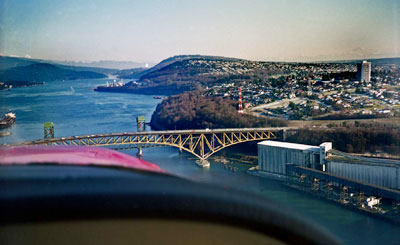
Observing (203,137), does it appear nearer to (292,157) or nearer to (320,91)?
(292,157)

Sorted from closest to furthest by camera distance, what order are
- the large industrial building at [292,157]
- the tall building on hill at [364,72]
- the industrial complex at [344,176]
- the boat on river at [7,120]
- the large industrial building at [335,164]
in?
the boat on river at [7,120]
the industrial complex at [344,176]
the large industrial building at [335,164]
the large industrial building at [292,157]
the tall building on hill at [364,72]

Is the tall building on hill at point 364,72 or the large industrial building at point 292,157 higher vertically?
the tall building on hill at point 364,72

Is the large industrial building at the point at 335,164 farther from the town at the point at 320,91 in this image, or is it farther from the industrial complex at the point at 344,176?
the town at the point at 320,91

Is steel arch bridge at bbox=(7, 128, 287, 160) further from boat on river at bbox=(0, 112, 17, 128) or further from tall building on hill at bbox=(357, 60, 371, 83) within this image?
boat on river at bbox=(0, 112, 17, 128)

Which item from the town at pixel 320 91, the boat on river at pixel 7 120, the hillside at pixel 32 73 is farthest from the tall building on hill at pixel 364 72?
the boat on river at pixel 7 120

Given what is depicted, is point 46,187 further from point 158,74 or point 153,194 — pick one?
point 158,74

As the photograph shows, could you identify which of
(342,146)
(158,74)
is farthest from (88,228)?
(158,74)

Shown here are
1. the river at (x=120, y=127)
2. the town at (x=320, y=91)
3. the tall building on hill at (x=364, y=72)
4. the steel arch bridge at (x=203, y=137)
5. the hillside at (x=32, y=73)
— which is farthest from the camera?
the tall building on hill at (x=364, y=72)

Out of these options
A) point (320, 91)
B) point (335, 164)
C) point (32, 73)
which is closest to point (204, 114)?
point (320, 91)
